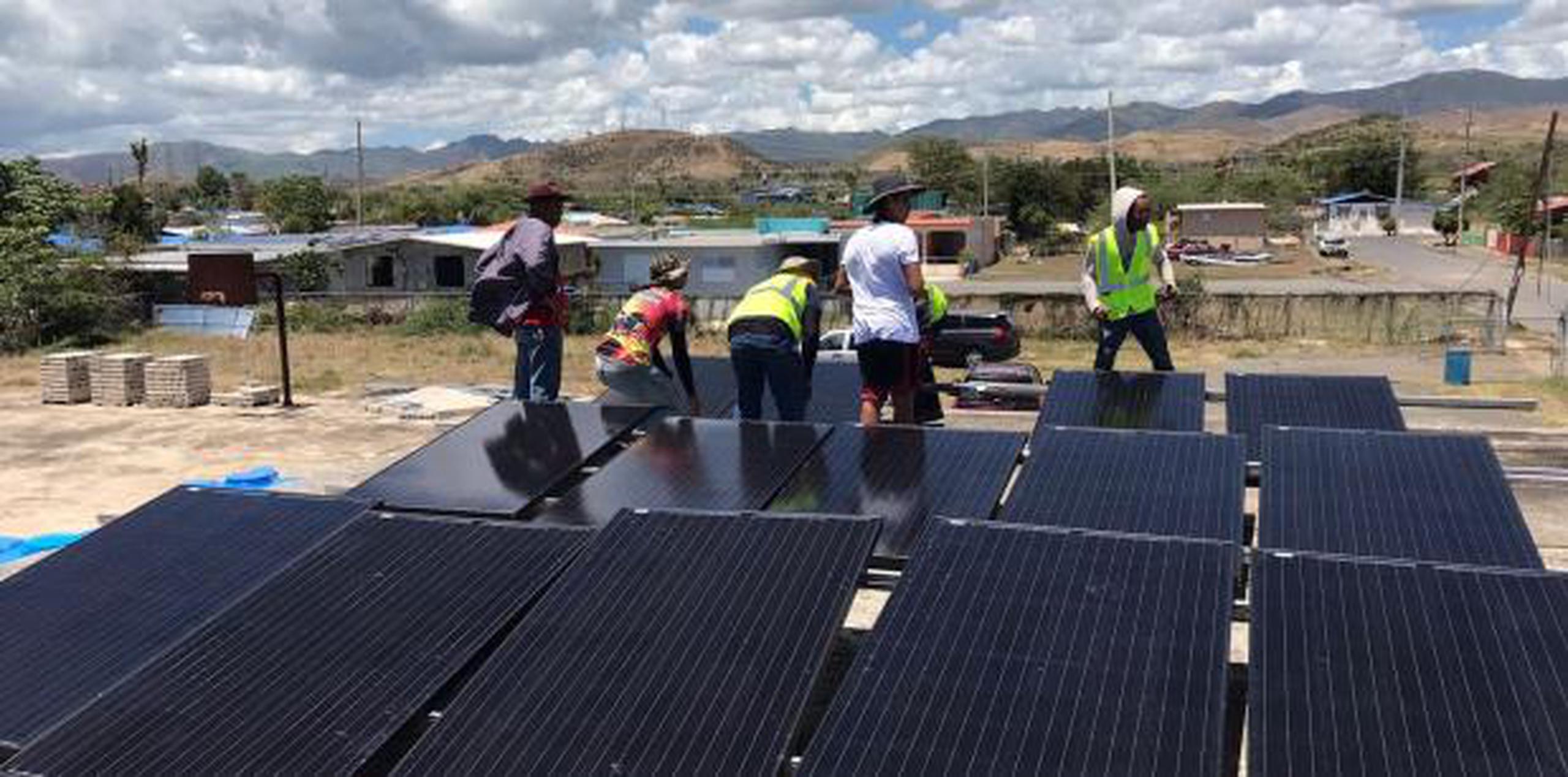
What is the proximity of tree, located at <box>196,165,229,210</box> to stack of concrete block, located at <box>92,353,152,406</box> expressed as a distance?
137 metres

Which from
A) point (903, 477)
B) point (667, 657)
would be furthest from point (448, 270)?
point (667, 657)

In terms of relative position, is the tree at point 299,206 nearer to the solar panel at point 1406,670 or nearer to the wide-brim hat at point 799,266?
the wide-brim hat at point 799,266

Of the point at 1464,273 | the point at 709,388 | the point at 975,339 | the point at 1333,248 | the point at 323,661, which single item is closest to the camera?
the point at 323,661

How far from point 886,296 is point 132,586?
4511 mm

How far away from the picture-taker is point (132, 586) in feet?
15.8

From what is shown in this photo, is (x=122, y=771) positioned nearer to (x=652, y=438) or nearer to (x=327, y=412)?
(x=652, y=438)

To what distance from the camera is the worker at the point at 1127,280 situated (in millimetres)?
9383

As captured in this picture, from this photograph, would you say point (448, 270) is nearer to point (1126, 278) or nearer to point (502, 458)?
point (1126, 278)

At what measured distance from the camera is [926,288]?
28.6 ft

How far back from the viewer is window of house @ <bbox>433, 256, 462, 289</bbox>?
6134cm

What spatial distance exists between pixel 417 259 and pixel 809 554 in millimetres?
60416

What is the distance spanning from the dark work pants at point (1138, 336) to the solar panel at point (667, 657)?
18.4 feet

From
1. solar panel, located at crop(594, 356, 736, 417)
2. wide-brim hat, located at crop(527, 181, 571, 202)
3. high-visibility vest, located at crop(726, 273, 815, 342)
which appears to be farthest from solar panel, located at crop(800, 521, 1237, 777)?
wide-brim hat, located at crop(527, 181, 571, 202)

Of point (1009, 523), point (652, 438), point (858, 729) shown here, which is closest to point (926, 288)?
point (652, 438)
